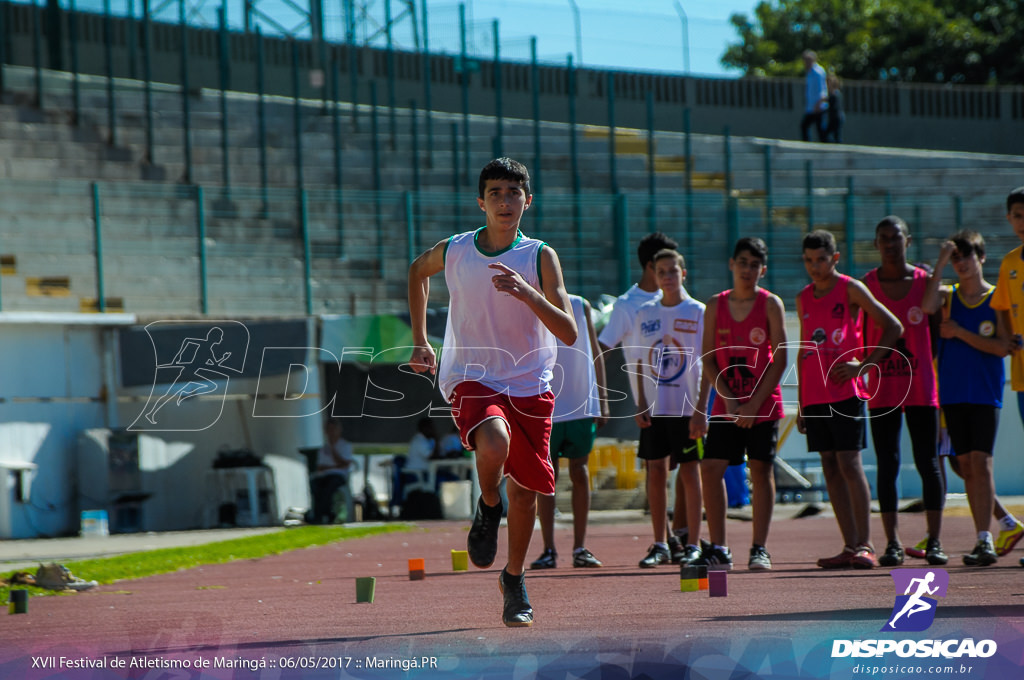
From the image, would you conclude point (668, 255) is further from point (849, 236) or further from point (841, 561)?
point (849, 236)

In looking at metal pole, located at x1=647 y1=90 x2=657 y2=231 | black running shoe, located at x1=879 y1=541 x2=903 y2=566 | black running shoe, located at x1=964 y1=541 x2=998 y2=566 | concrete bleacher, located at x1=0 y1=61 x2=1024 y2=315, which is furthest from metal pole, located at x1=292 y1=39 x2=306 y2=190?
black running shoe, located at x1=964 y1=541 x2=998 y2=566

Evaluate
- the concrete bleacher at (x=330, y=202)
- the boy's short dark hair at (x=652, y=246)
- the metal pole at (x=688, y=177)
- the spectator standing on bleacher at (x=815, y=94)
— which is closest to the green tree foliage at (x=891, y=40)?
the spectator standing on bleacher at (x=815, y=94)

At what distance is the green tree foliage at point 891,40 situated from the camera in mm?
42656

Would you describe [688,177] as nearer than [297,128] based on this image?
No

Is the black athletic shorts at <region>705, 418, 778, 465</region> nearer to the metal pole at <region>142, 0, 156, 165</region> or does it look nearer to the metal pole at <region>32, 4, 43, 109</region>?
the metal pole at <region>142, 0, 156, 165</region>

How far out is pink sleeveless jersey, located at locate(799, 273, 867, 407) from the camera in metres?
7.95

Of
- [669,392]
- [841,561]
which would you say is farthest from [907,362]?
[669,392]

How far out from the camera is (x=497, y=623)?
5766 millimetres

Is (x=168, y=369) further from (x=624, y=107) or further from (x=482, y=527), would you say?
(x=624, y=107)

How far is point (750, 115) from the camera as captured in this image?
1342 inches

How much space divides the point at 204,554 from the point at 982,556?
6.40 meters

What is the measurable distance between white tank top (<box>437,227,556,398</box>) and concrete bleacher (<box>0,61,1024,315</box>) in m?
12.5

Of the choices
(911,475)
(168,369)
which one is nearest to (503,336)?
(168,369)

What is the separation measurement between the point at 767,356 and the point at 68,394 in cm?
1036
